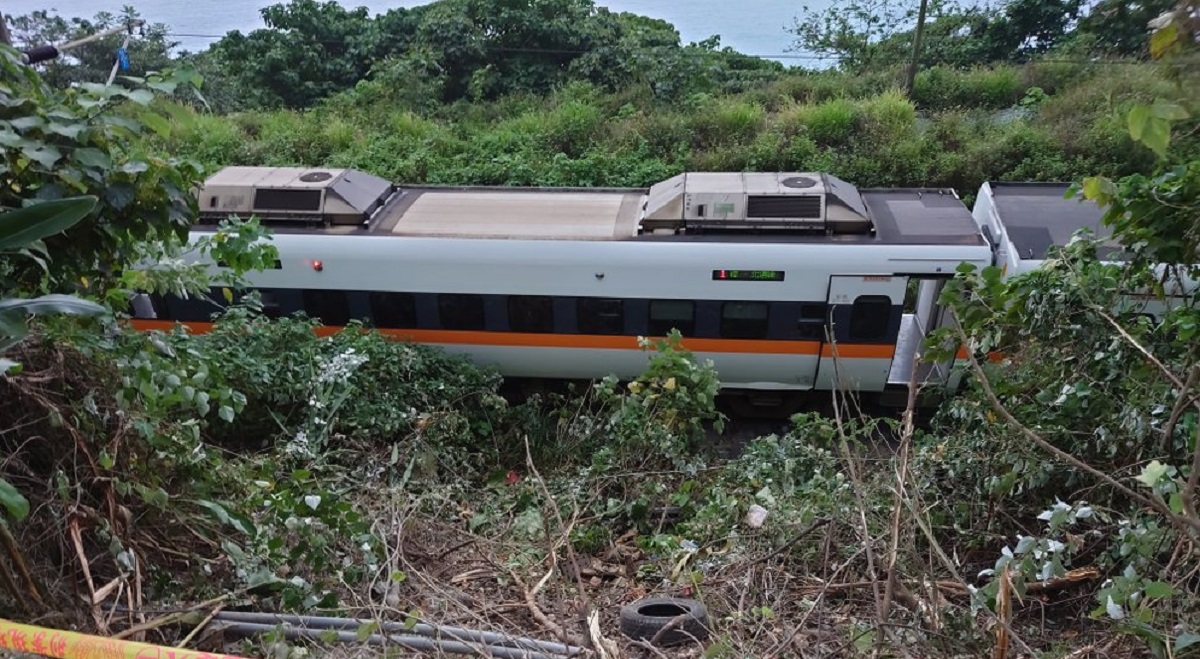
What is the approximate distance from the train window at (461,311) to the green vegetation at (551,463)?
0.42 m

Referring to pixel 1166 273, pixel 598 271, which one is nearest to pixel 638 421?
pixel 598 271

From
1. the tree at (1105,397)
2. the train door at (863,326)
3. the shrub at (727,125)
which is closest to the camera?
the tree at (1105,397)

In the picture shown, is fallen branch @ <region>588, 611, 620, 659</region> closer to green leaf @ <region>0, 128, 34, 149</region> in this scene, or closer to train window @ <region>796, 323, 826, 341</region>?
green leaf @ <region>0, 128, 34, 149</region>

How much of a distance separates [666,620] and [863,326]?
4.95 m

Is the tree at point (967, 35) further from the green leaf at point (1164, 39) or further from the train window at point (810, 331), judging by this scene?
the green leaf at point (1164, 39)

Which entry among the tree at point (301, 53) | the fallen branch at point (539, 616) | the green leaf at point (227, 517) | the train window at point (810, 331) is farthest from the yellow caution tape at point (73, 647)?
the tree at point (301, 53)

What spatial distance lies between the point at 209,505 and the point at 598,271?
501cm

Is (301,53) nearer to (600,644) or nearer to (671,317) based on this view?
(671,317)

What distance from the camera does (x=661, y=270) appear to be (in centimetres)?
763

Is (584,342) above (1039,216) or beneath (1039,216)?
beneath

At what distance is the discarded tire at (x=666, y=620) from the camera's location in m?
3.22

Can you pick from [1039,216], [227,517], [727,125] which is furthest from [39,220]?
[727,125]

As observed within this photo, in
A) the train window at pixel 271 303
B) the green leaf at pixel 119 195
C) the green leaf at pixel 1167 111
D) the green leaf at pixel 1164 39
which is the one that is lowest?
the train window at pixel 271 303

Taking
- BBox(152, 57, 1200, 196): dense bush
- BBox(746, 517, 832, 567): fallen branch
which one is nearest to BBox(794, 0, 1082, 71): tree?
BBox(152, 57, 1200, 196): dense bush
